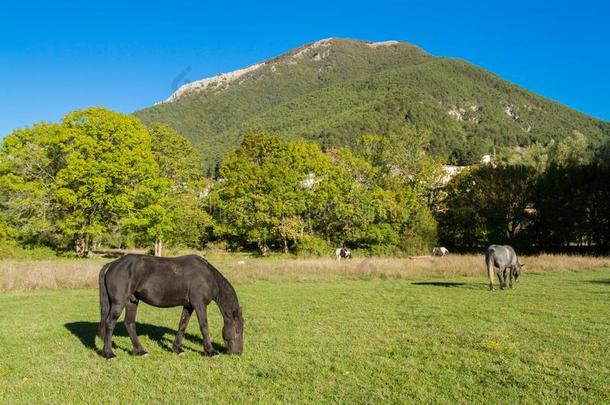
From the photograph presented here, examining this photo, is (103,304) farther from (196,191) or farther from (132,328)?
(196,191)

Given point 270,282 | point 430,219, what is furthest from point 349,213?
point 270,282

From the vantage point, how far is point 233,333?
9.37 meters

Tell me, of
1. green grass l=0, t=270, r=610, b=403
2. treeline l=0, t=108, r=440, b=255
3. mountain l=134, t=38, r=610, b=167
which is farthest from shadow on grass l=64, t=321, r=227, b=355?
mountain l=134, t=38, r=610, b=167

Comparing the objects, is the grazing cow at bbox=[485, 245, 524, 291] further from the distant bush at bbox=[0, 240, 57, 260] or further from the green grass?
the distant bush at bbox=[0, 240, 57, 260]

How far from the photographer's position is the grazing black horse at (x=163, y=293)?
9.29 m

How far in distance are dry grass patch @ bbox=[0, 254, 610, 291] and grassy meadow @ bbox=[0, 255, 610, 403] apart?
326cm

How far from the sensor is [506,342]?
1031 cm

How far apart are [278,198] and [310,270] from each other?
81.5 ft

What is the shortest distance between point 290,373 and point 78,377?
372 cm

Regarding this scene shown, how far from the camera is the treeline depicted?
41.3 meters

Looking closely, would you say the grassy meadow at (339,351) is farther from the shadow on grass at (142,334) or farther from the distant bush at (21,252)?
the distant bush at (21,252)

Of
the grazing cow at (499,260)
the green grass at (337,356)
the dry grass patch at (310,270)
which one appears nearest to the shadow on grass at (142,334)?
the green grass at (337,356)

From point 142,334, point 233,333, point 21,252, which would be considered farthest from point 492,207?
point 233,333

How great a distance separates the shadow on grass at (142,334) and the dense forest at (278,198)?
3111 centimetres
